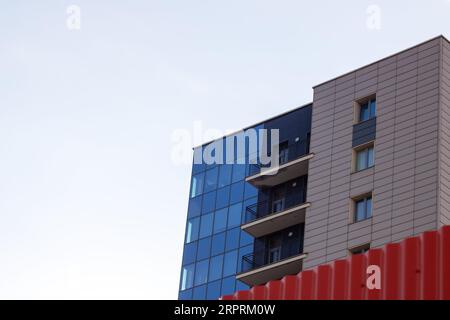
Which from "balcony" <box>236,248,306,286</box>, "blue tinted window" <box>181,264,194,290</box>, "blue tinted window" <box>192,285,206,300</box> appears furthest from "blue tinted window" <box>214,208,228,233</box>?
"blue tinted window" <box>192,285,206,300</box>

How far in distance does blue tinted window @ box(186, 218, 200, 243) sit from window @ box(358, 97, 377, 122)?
13698mm

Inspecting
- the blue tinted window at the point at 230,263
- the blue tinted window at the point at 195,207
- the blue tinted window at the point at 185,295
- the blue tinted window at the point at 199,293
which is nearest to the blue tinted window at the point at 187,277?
the blue tinted window at the point at 185,295

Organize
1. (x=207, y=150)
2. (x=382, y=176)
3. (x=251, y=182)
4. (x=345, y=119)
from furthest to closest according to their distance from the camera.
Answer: (x=207, y=150)
(x=251, y=182)
(x=345, y=119)
(x=382, y=176)

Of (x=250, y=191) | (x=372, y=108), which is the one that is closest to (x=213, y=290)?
(x=250, y=191)

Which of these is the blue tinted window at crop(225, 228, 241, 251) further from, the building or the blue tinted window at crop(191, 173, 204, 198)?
the blue tinted window at crop(191, 173, 204, 198)

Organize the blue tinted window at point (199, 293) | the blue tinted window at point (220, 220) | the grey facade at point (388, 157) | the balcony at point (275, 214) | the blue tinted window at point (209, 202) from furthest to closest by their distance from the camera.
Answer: the blue tinted window at point (209, 202)
the blue tinted window at point (220, 220)
the blue tinted window at point (199, 293)
the balcony at point (275, 214)
the grey facade at point (388, 157)

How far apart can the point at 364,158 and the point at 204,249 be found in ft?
43.6

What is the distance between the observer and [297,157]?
58.6 metres

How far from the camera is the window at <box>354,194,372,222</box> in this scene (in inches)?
2045

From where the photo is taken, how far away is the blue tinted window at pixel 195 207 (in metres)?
65.1

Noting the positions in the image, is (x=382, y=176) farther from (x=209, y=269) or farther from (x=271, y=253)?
(x=209, y=269)

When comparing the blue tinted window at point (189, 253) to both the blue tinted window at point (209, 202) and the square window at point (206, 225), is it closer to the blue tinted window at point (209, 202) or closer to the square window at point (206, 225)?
the square window at point (206, 225)

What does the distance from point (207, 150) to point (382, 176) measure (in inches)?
695
